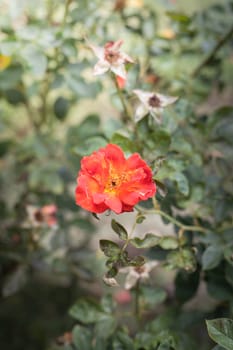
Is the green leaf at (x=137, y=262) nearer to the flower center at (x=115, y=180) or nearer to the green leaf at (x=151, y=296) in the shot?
the flower center at (x=115, y=180)

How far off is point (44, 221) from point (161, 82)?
2.02 ft

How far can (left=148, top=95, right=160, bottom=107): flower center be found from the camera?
94 centimetres

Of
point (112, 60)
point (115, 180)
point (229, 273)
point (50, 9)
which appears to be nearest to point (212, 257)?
point (229, 273)

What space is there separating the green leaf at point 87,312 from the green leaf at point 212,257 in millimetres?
252

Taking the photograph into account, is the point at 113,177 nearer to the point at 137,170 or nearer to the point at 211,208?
the point at 137,170

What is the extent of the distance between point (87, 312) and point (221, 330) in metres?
0.35

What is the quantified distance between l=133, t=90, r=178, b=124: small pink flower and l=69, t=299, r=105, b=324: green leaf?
1.34 ft

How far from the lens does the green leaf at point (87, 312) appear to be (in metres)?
1.04

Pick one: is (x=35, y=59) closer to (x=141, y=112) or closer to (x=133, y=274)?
(x=141, y=112)

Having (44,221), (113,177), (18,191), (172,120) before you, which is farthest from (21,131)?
(113,177)

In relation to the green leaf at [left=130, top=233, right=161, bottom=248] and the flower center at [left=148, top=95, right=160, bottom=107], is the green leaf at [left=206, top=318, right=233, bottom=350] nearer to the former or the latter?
the green leaf at [left=130, top=233, right=161, bottom=248]

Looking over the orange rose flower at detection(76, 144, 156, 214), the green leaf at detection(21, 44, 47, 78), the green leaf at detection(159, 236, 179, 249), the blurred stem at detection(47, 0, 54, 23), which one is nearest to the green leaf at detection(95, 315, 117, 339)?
the green leaf at detection(159, 236, 179, 249)

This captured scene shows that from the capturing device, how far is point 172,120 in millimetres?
1059

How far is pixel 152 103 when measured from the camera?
0.95 m
